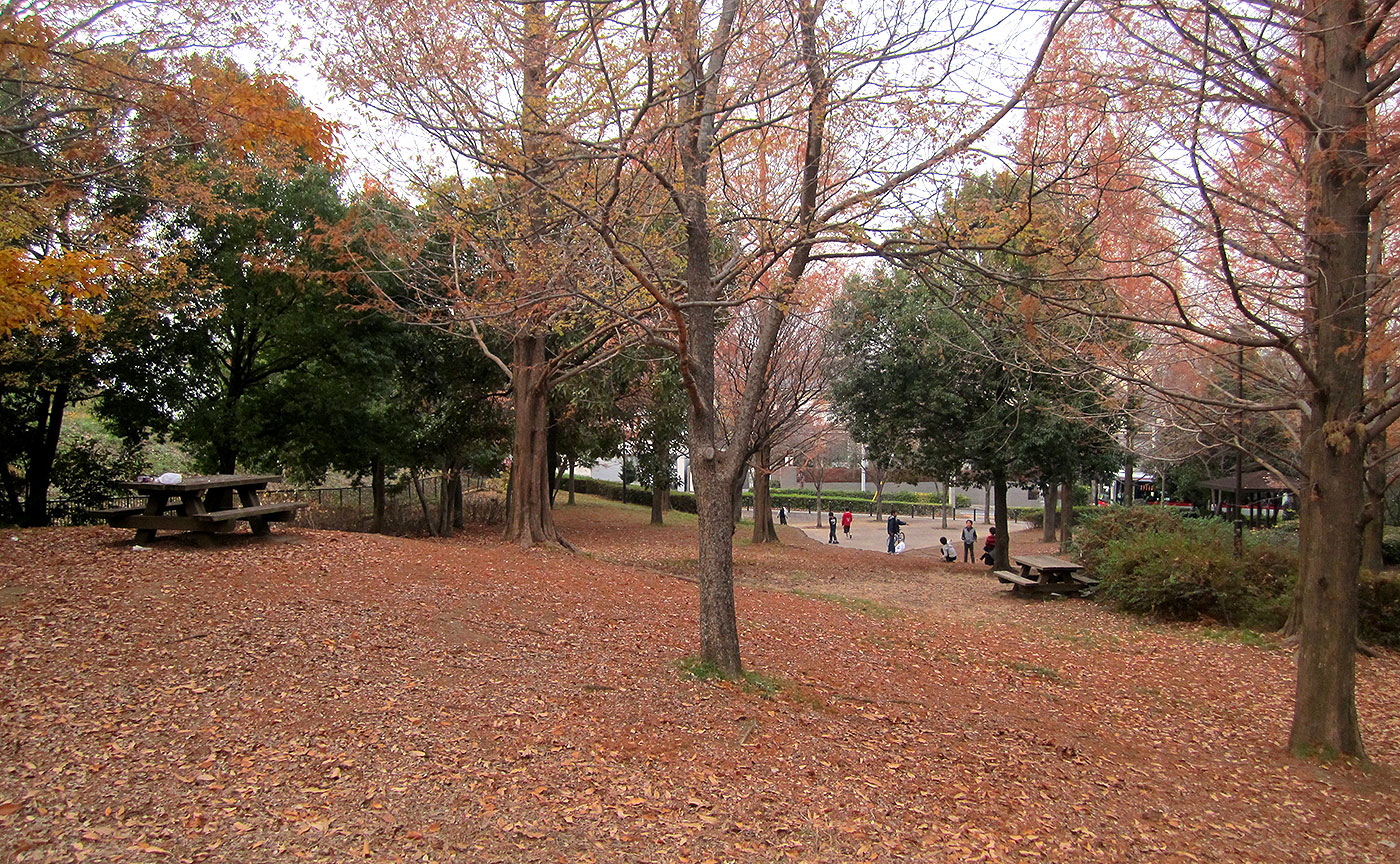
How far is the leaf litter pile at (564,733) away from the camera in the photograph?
3916 millimetres

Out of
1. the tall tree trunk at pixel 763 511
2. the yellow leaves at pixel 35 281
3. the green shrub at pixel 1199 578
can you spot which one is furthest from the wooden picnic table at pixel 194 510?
the tall tree trunk at pixel 763 511

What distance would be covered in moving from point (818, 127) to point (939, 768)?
4671 mm

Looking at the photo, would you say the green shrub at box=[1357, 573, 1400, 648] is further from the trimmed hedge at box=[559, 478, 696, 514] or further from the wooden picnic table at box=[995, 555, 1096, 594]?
the trimmed hedge at box=[559, 478, 696, 514]

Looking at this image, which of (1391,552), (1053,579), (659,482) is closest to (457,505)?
(659,482)

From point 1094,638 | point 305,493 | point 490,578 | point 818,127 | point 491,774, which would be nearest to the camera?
point 491,774

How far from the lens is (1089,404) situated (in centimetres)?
1596

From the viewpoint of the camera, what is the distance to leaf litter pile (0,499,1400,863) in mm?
3916

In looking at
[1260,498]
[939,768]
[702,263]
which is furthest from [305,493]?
[1260,498]

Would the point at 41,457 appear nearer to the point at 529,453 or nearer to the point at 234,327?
the point at 234,327

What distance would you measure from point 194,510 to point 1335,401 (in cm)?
1088

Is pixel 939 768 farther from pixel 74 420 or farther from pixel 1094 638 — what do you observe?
pixel 74 420

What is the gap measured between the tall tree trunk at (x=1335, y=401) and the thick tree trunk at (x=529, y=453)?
10639mm

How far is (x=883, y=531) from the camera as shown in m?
36.7

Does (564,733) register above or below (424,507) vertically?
below
